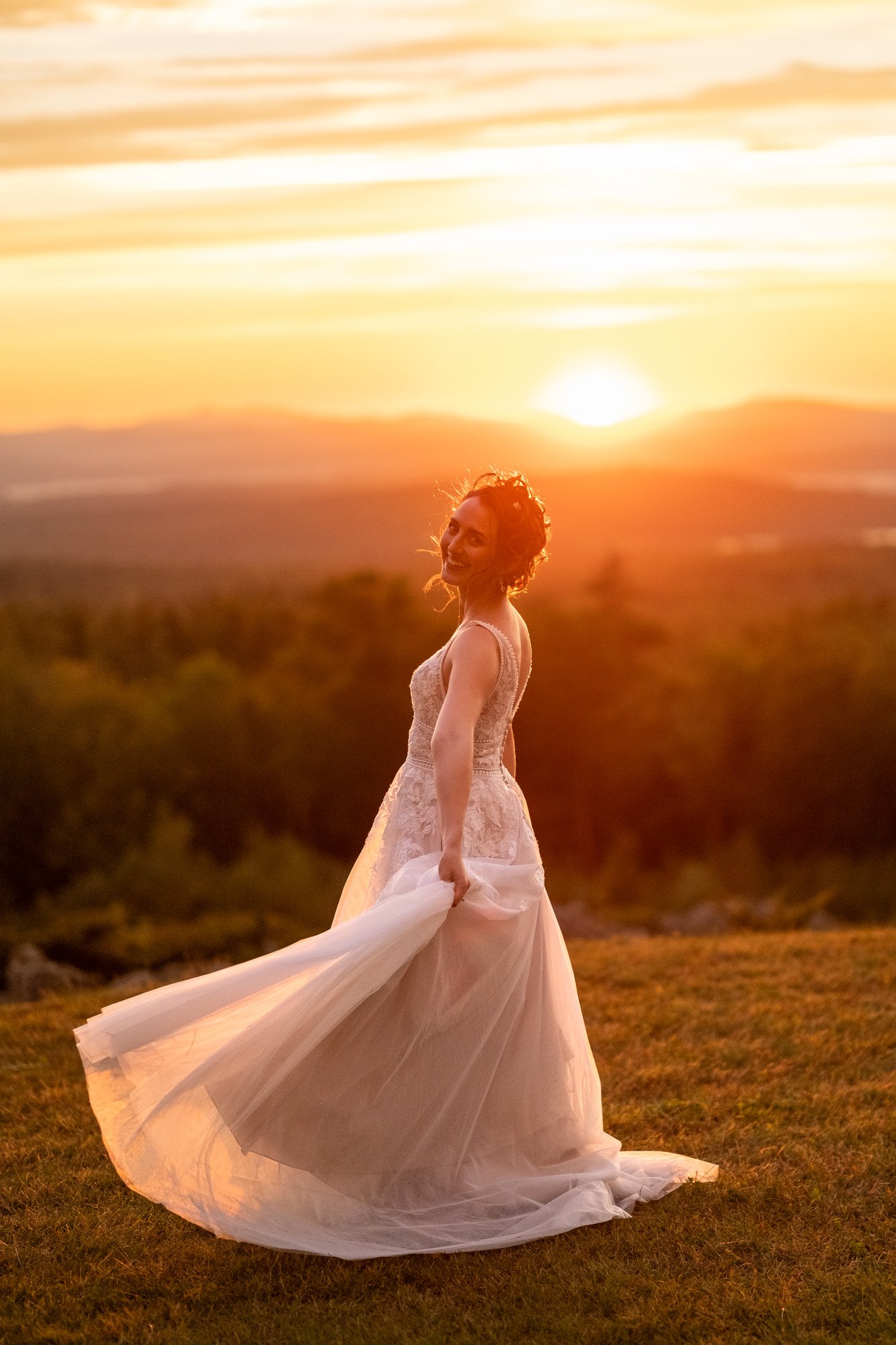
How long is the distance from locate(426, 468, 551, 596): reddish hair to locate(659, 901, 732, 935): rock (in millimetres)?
8200

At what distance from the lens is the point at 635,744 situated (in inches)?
1401

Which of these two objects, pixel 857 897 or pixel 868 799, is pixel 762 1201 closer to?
pixel 857 897

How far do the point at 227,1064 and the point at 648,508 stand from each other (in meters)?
92.1

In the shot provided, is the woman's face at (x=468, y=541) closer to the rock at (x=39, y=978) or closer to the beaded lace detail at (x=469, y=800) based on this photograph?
the beaded lace detail at (x=469, y=800)

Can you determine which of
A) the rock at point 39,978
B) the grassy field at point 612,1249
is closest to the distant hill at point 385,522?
the rock at point 39,978

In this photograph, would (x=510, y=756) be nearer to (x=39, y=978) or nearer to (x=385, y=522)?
(x=39, y=978)

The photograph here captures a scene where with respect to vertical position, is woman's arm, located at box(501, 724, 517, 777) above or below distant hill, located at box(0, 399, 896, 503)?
below

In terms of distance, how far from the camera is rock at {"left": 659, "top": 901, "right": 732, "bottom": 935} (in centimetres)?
1306

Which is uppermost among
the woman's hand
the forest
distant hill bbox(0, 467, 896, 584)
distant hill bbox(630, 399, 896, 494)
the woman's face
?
distant hill bbox(630, 399, 896, 494)

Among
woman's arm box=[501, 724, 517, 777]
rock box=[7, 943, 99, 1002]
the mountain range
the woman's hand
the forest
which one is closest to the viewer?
the woman's hand

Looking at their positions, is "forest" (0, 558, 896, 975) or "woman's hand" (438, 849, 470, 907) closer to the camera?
"woman's hand" (438, 849, 470, 907)

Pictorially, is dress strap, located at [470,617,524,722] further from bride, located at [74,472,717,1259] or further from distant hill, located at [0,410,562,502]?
distant hill, located at [0,410,562,502]

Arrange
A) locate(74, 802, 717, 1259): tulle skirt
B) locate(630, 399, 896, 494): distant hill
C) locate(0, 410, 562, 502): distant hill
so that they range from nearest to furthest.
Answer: locate(74, 802, 717, 1259): tulle skirt
locate(630, 399, 896, 494): distant hill
locate(0, 410, 562, 502): distant hill

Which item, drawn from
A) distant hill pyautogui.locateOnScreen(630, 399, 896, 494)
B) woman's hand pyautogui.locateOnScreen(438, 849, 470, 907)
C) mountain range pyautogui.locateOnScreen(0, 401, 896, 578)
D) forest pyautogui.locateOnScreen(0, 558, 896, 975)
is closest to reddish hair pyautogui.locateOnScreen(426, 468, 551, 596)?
woman's hand pyautogui.locateOnScreen(438, 849, 470, 907)
